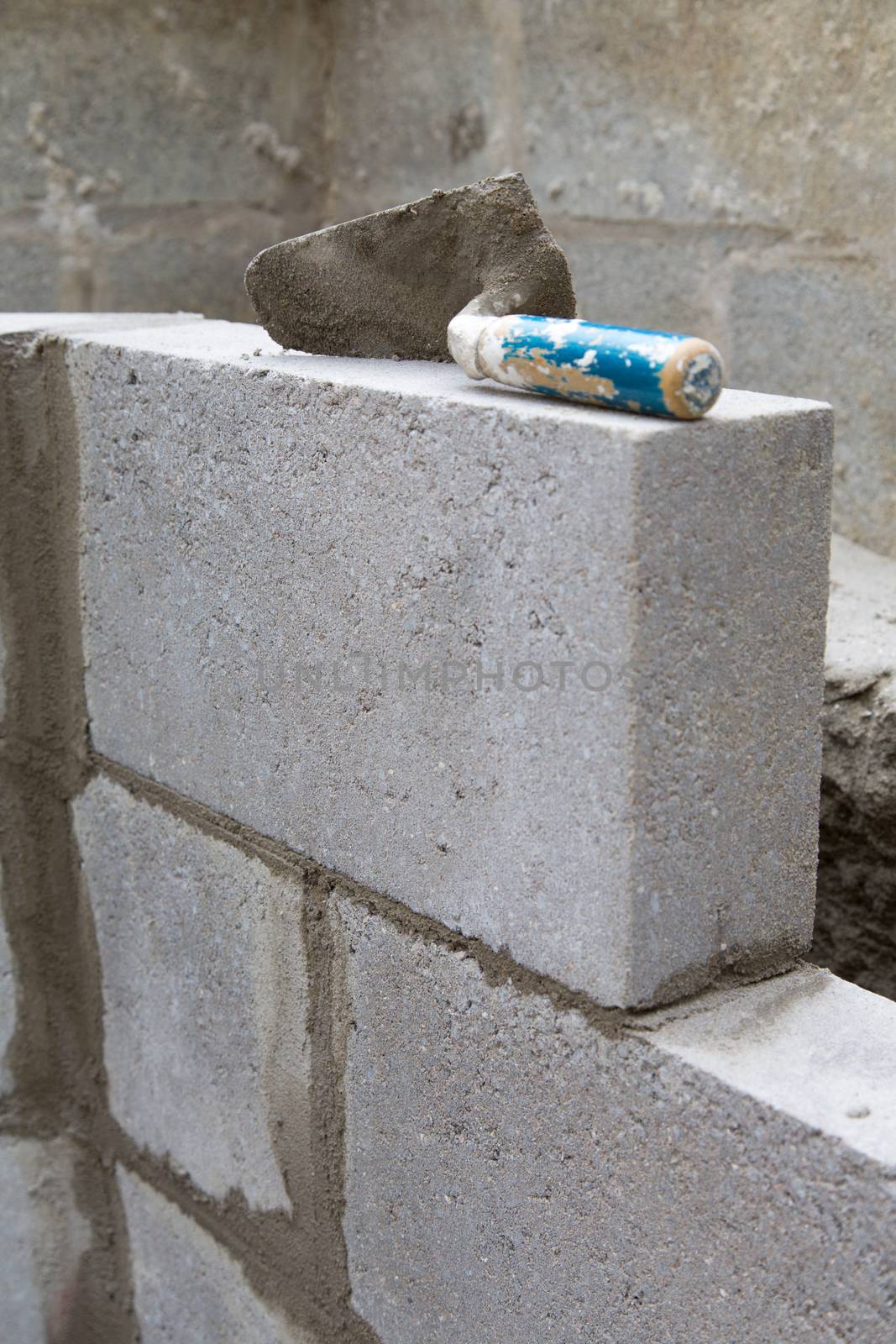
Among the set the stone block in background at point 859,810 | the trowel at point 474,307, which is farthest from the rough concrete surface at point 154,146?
the stone block in background at point 859,810

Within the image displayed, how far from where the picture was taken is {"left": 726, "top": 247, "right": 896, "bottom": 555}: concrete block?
2.11 metres

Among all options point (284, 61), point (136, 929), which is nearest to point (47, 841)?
point (136, 929)

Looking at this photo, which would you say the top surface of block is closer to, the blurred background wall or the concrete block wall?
the concrete block wall

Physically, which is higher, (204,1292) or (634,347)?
(634,347)

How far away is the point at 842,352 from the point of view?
2.17 meters

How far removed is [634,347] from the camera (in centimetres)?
98

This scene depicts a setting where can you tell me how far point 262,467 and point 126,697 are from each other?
417mm

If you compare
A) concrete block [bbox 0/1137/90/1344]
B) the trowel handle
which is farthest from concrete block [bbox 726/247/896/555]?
concrete block [bbox 0/1137/90/1344]

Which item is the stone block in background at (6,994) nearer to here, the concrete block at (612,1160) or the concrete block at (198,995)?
the concrete block at (198,995)

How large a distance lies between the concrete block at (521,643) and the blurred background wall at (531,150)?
3.72 feet

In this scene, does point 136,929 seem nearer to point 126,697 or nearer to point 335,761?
point 126,697

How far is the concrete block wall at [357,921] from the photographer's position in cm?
101

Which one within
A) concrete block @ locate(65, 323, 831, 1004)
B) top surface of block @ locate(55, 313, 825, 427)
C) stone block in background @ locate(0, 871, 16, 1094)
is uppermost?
top surface of block @ locate(55, 313, 825, 427)

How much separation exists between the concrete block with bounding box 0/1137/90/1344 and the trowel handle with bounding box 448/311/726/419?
4.25ft
